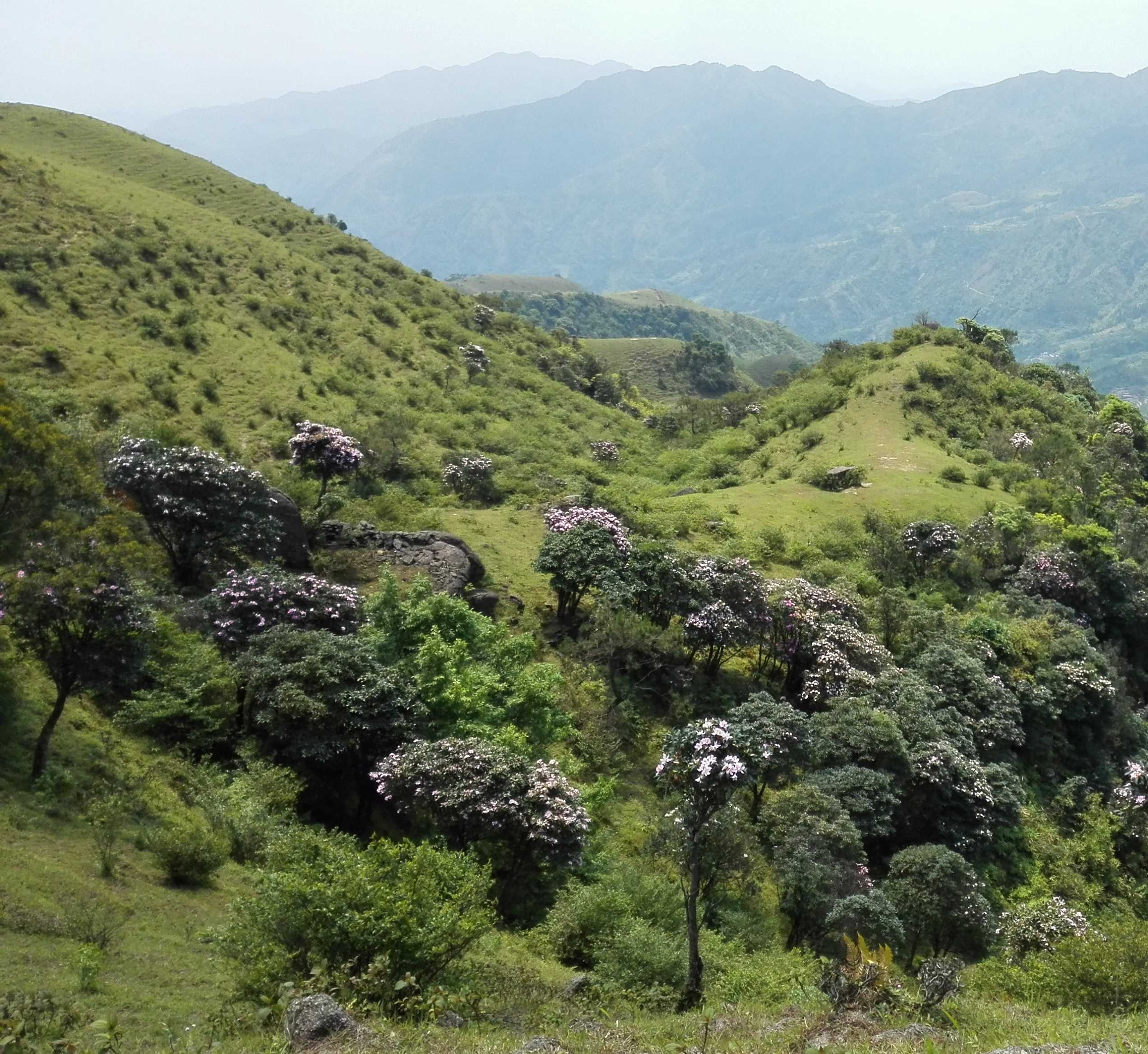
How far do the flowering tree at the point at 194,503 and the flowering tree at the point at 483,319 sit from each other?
4943 centimetres

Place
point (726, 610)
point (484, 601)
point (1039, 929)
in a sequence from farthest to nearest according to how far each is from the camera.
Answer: point (484, 601)
point (726, 610)
point (1039, 929)

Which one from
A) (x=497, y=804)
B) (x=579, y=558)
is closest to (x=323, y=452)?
(x=579, y=558)

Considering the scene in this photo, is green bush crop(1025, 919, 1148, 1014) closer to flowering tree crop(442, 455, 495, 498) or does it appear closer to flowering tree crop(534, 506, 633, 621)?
flowering tree crop(534, 506, 633, 621)

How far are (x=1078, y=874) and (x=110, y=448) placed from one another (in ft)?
94.3

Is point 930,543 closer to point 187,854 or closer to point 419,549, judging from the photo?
point 419,549

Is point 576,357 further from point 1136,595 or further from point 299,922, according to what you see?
point 299,922

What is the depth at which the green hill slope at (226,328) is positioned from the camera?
3975 cm

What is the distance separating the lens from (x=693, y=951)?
12.4 m

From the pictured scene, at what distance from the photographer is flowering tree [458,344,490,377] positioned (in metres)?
61.2

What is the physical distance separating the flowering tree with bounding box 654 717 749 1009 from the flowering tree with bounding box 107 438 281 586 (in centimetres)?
1507

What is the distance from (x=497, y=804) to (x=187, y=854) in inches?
196

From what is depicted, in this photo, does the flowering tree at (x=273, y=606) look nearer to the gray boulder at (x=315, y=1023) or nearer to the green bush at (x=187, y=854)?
the green bush at (x=187, y=854)

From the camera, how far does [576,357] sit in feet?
258

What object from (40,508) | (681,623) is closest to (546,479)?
(681,623)
